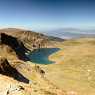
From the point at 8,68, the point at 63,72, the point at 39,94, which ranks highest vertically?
the point at 39,94

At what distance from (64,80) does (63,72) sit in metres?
19.5

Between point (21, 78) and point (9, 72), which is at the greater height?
point (9, 72)

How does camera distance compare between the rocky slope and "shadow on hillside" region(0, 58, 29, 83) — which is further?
"shadow on hillside" region(0, 58, 29, 83)

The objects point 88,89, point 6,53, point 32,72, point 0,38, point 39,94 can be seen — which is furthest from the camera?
point 0,38

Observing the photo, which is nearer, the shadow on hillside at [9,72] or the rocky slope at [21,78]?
the rocky slope at [21,78]

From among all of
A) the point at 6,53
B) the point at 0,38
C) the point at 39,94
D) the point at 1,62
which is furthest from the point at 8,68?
the point at 0,38

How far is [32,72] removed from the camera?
99.9m

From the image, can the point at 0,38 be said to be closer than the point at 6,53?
No

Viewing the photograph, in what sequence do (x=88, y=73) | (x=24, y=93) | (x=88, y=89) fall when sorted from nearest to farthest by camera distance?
(x=24, y=93)
(x=88, y=89)
(x=88, y=73)

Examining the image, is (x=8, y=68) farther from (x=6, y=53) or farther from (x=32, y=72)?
(x=6, y=53)

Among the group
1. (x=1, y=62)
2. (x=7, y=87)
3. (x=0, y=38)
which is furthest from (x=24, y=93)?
(x=0, y=38)

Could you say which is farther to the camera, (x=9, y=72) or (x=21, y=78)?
(x=21, y=78)

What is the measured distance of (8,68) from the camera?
3506 inches

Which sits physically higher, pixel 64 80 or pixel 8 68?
pixel 8 68
